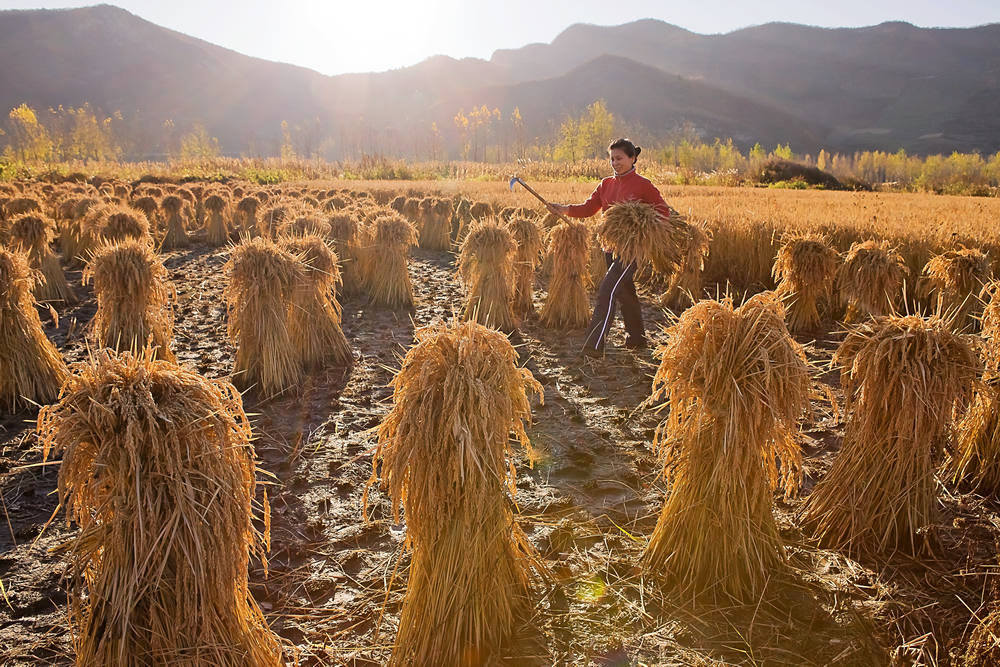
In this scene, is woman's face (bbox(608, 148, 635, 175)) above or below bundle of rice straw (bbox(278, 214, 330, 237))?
above

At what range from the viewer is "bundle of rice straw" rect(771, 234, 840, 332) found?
6.15 meters

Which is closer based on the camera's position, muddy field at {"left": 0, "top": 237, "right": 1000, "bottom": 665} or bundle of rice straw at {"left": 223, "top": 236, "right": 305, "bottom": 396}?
muddy field at {"left": 0, "top": 237, "right": 1000, "bottom": 665}

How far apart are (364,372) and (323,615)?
10.5ft

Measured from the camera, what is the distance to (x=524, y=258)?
7.08m

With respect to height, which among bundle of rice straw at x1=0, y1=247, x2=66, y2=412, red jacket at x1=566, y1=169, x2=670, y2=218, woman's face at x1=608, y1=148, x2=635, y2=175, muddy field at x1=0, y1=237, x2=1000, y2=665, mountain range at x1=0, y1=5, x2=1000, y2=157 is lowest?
muddy field at x1=0, y1=237, x2=1000, y2=665

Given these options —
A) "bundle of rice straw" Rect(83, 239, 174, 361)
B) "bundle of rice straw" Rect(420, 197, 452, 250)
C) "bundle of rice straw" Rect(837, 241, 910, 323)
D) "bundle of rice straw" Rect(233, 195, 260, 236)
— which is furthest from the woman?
"bundle of rice straw" Rect(233, 195, 260, 236)

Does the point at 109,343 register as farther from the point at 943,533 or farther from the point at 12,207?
the point at 12,207

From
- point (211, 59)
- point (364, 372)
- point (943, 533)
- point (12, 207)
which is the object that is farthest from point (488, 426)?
point (211, 59)

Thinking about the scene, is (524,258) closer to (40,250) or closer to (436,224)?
(436,224)

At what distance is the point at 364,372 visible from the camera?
5.48m

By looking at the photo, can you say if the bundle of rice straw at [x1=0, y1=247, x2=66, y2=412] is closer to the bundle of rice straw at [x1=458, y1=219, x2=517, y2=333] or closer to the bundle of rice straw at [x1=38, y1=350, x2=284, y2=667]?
the bundle of rice straw at [x1=38, y1=350, x2=284, y2=667]

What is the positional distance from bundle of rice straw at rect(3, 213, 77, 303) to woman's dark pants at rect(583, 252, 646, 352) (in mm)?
7365

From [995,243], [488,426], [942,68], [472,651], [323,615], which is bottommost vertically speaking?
[323,615]

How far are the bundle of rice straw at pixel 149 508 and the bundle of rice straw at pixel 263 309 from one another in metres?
3.21
